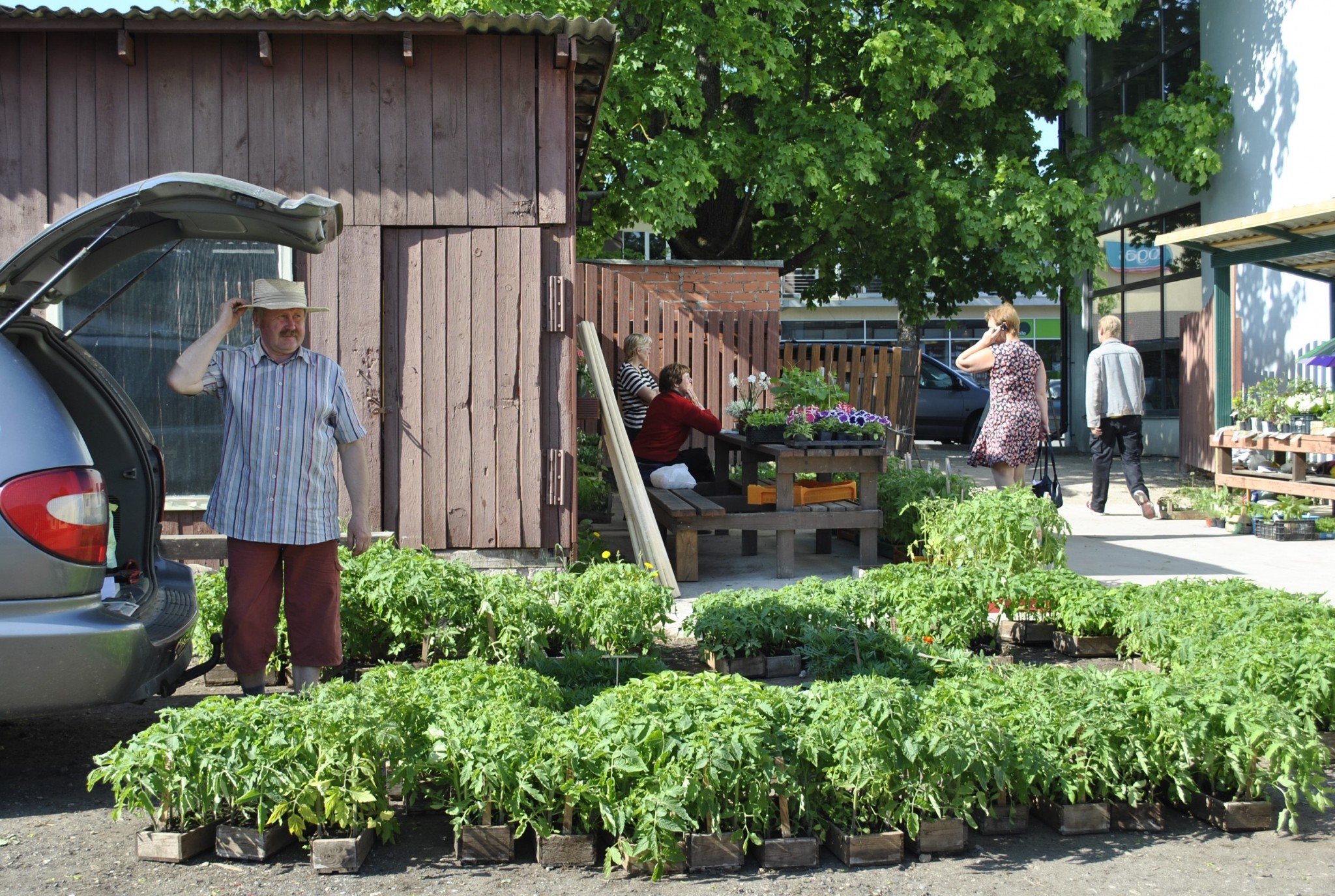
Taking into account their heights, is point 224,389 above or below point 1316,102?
below

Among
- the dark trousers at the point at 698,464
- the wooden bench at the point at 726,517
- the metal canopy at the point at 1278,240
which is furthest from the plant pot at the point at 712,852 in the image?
the metal canopy at the point at 1278,240

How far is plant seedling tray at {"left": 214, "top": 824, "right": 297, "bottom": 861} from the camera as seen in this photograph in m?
3.71

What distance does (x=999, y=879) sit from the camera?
3621 mm

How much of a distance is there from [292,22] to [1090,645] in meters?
5.72

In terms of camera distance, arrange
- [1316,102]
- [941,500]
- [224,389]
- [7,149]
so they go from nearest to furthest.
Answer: [224,389]
[7,149]
[941,500]
[1316,102]

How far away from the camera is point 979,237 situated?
15.4 m

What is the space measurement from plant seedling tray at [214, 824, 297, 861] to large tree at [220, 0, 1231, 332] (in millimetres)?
10670

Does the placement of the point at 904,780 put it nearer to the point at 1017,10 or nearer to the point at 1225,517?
the point at 1225,517

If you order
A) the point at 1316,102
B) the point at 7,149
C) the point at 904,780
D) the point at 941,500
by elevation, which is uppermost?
the point at 1316,102

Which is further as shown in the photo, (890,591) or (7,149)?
(7,149)

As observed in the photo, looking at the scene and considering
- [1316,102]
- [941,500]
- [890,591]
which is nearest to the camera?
[890,591]

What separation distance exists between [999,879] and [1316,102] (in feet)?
44.2

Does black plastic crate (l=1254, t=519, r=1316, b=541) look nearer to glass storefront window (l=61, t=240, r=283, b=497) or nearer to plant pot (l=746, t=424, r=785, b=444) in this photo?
plant pot (l=746, t=424, r=785, b=444)

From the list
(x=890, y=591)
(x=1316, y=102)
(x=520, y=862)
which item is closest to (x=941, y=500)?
(x=890, y=591)
